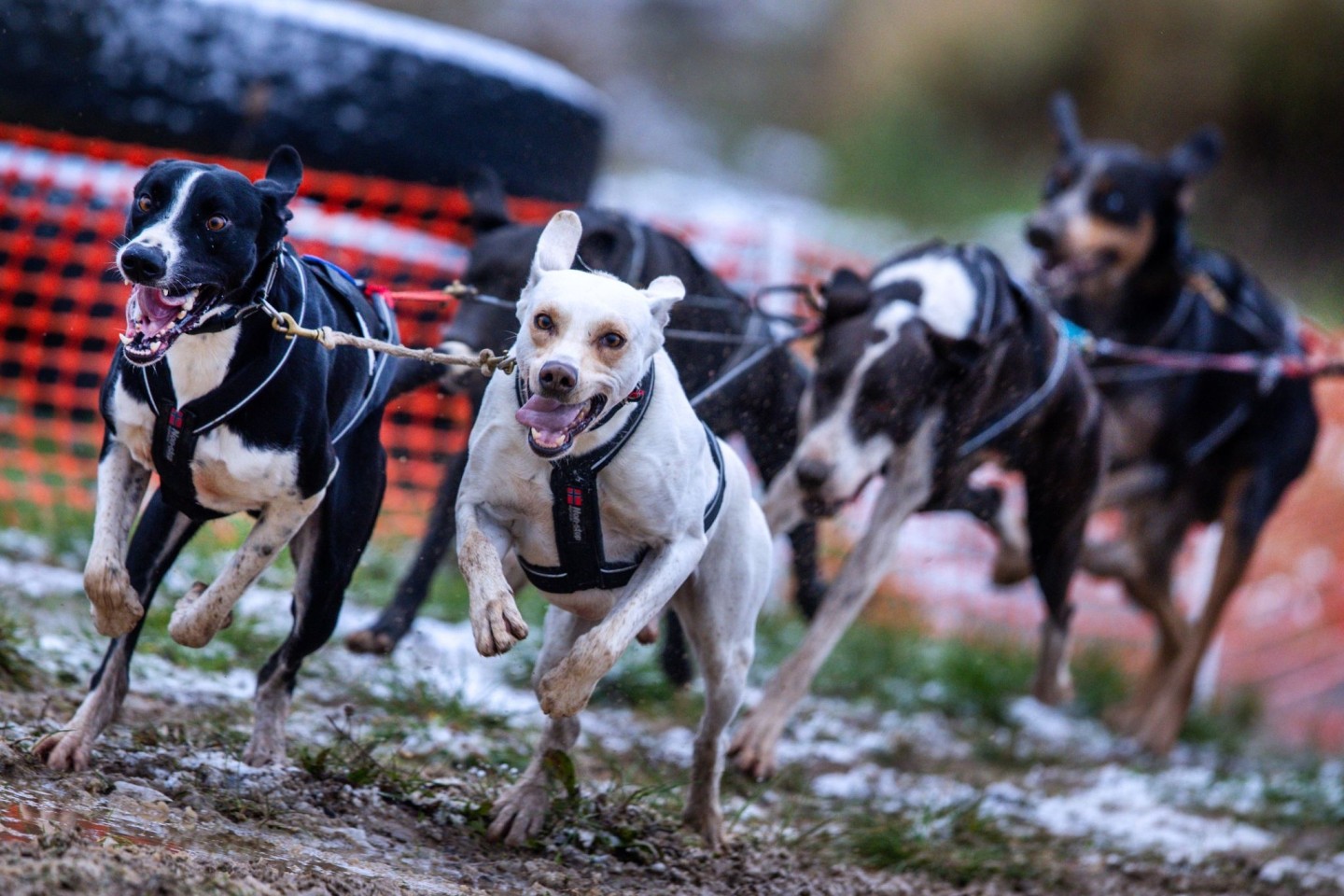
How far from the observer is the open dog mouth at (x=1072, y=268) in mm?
6133

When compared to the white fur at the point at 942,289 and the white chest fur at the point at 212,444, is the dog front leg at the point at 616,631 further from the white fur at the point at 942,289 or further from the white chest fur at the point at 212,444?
the white fur at the point at 942,289

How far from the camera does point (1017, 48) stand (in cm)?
2048

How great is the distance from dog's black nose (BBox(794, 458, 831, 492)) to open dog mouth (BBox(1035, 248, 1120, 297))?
2168 millimetres

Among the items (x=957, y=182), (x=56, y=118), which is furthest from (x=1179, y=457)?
(x=957, y=182)

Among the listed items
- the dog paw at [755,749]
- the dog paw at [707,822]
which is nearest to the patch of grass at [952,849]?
the dog paw at [755,749]

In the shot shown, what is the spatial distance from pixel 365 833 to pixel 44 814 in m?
0.67

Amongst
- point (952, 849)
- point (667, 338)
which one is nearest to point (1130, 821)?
point (952, 849)

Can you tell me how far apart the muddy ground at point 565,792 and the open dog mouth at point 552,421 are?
82 cm

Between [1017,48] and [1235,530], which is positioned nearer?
[1235,530]

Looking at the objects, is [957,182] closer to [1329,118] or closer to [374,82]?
[1329,118]

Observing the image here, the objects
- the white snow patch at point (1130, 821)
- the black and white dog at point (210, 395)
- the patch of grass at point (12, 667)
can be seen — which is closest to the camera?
the black and white dog at point (210, 395)

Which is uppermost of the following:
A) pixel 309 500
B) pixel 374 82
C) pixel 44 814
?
pixel 374 82

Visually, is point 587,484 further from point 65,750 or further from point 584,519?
point 65,750

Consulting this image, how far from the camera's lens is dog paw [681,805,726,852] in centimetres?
369
